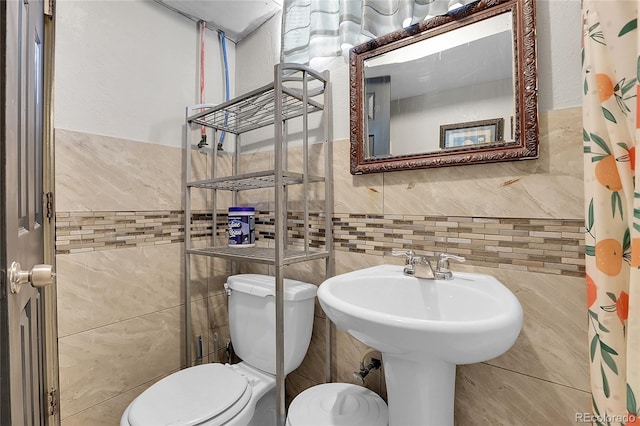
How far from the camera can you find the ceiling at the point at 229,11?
1.41 meters

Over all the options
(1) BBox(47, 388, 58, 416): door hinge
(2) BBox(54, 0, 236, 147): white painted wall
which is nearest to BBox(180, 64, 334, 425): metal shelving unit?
(2) BBox(54, 0, 236, 147): white painted wall

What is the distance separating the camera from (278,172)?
3.65ft

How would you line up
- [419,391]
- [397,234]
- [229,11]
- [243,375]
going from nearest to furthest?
1. [419,391]
2. [397,234]
3. [243,375]
4. [229,11]

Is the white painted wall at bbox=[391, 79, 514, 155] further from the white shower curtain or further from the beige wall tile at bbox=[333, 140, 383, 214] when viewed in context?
the white shower curtain

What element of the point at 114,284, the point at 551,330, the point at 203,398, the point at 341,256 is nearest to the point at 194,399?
the point at 203,398

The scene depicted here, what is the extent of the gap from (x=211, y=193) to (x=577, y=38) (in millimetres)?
1568

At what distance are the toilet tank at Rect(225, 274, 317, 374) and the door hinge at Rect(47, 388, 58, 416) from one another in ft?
2.10

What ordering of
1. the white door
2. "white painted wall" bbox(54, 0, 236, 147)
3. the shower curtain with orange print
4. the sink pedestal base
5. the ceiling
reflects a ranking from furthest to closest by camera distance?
the ceiling < "white painted wall" bbox(54, 0, 236, 147) < the sink pedestal base < the shower curtain with orange print < the white door

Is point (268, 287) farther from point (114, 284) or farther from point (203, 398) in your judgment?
point (114, 284)

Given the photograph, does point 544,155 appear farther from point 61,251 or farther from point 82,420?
point 82,420

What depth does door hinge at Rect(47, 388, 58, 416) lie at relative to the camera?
3.58 feet

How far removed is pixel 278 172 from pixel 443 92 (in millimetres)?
636

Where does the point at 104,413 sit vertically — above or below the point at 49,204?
below

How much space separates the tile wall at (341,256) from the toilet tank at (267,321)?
0.39 feet
